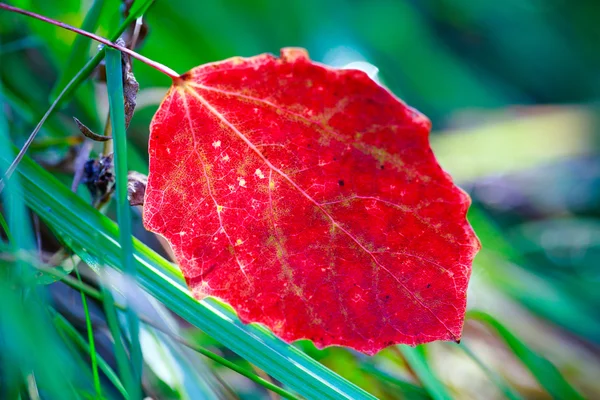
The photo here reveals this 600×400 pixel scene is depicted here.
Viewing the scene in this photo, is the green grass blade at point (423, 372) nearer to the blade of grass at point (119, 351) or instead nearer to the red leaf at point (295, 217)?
the red leaf at point (295, 217)

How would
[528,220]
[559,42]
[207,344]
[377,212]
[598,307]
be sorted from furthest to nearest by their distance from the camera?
[559,42] → [528,220] → [598,307] → [207,344] → [377,212]

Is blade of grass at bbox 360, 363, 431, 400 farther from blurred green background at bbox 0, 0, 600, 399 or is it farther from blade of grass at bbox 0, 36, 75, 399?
blade of grass at bbox 0, 36, 75, 399

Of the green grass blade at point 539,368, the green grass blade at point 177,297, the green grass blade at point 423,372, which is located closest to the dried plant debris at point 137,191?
the green grass blade at point 177,297

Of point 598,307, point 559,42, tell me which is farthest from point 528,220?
point 559,42

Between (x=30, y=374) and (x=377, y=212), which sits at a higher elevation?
(x=377, y=212)

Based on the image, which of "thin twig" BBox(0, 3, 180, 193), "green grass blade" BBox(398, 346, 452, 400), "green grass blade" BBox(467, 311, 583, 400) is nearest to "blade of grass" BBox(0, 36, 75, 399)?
"thin twig" BBox(0, 3, 180, 193)

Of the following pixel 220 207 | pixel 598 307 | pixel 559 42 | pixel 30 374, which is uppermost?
pixel 559 42

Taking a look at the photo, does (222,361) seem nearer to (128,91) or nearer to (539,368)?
(128,91)

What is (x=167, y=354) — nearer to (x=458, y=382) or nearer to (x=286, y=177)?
(x=286, y=177)
